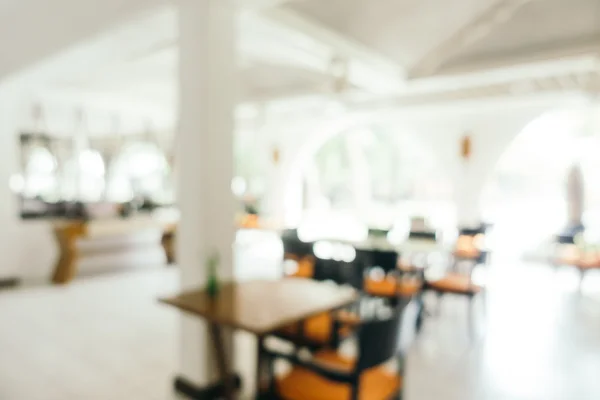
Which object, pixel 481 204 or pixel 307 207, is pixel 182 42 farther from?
pixel 307 207

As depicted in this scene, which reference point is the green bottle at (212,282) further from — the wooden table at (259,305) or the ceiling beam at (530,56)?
the ceiling beam at (530,56)

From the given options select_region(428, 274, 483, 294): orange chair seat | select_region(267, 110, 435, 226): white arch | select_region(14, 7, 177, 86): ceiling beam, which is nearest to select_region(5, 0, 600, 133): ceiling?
select_region(14, 7, 177, 86): ceiling beam

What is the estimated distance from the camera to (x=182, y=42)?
2748 mm

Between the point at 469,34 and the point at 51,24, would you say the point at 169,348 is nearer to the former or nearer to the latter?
the point at 51,24

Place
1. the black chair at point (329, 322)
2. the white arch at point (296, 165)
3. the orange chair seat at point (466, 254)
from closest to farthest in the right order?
1. the black chair at point (329, 322)
2. the orange chair seat at point (466, 254)
3. the white arch at point (296, 165)

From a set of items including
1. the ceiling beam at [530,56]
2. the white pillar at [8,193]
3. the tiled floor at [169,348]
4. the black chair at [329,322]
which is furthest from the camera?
the white pillar at [8,193]

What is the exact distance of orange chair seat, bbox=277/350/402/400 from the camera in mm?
1855

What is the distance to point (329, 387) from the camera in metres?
1.92

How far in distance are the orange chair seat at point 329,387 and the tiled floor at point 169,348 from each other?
934 millimetres

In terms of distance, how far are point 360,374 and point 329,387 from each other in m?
0.32

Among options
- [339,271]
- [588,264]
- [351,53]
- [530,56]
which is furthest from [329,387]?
[588,264]

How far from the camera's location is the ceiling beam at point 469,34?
12.4ft

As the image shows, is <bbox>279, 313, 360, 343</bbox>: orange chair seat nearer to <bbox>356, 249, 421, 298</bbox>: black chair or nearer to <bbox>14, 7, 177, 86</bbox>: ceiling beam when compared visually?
<bbox>356, 249, 421, 298</bbox>: black chair

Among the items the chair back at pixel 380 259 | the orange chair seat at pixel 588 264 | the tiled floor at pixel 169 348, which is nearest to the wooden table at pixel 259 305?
the tiled floor at pixel 169 348
